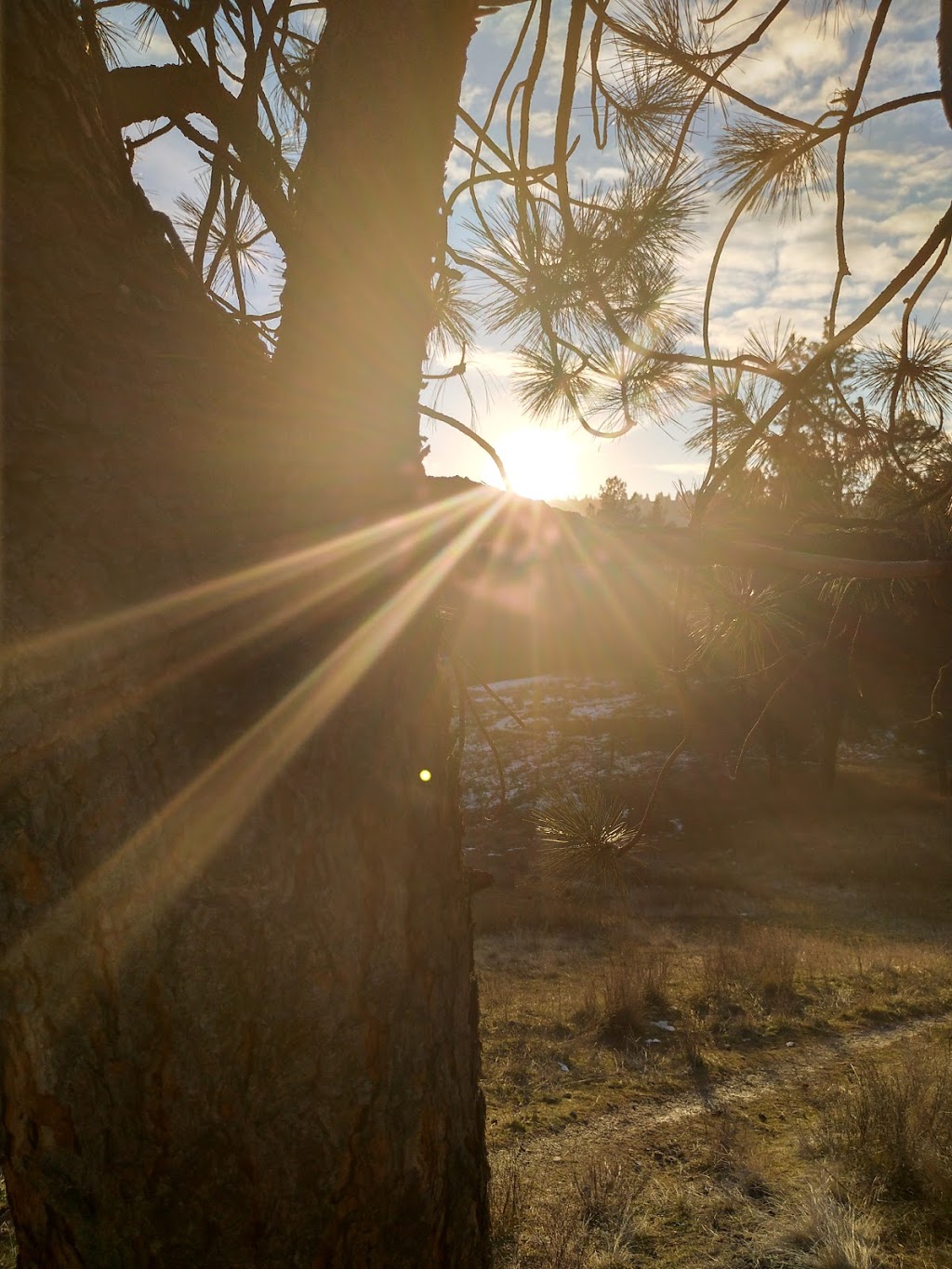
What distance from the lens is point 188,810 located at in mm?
916

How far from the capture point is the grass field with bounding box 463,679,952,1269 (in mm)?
2615

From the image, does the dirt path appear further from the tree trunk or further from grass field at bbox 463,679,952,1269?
the tree trunk

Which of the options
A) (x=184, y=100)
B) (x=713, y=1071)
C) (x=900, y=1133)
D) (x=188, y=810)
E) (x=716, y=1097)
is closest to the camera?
(x=188, y=810)

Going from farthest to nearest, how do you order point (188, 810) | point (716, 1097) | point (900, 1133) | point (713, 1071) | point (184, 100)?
point (713, 1071)
point (716, 1097)
point (900, 1133)
point (184, 100)
point (188, 810)

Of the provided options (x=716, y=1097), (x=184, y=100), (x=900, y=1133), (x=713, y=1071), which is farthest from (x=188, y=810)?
(x=713, y=1071)

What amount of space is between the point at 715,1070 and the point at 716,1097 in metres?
0.42

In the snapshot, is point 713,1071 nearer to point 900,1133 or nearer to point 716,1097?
point 716,1097

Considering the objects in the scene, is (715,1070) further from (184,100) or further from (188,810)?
(184,100)

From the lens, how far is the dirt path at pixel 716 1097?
11.0 ft

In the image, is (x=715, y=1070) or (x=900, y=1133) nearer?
(x=900, y=1133)

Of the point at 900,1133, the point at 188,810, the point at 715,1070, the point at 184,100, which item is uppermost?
the point at 184,100

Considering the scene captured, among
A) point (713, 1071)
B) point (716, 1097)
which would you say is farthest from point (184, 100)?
point (713, 1071)

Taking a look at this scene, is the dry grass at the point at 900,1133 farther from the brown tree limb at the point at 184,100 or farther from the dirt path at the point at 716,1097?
the brown tree limb at the point at 184,100

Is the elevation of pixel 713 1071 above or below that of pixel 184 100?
below
